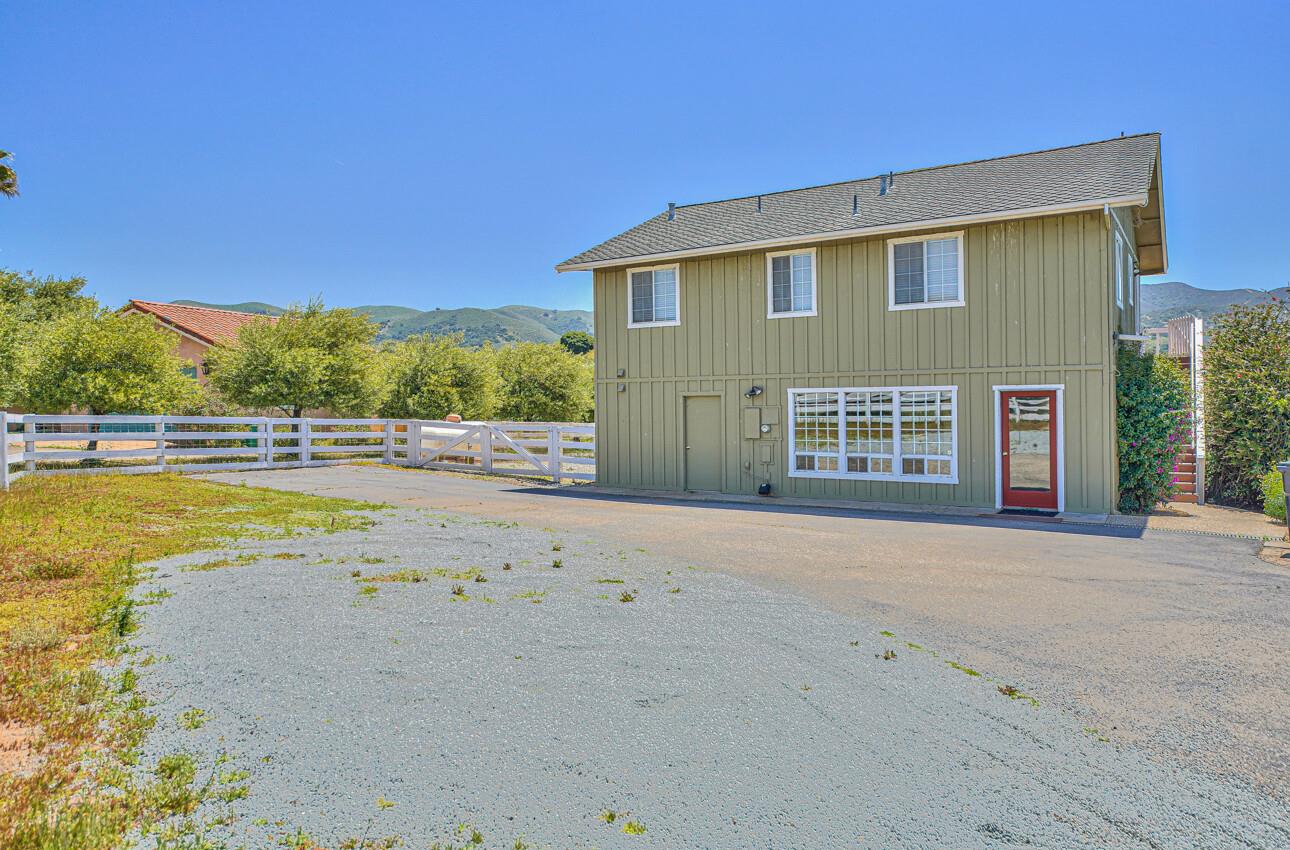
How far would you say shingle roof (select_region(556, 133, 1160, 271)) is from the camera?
512 inches

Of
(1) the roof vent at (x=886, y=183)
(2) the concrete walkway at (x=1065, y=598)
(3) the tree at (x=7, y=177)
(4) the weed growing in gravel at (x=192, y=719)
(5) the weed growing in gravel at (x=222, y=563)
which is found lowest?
(2) the concrete walkway at (x=1065, y=598)

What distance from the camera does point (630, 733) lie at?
3.68m

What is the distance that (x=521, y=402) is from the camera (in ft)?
111

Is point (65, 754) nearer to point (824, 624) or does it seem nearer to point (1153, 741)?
point (824, 624)

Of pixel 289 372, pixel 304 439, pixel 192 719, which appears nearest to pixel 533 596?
pixel 192 719

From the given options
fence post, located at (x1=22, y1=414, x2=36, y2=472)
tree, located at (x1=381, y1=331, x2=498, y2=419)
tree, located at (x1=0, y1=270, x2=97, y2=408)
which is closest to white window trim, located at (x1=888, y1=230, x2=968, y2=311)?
fence post, located at (x1=22, y1=414, x2=36, y2=472)

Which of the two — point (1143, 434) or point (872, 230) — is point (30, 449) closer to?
point (872, 230)

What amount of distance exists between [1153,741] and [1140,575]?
4.51 meters

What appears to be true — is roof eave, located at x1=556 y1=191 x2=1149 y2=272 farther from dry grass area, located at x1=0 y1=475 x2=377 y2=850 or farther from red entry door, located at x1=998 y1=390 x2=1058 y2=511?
dry grass area, located at x1=0 y1=475 x2=377 y2=850

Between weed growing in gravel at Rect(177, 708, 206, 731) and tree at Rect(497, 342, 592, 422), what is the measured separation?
29.5 metres

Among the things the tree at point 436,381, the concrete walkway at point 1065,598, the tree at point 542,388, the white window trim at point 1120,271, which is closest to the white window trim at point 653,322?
the concrete walkway at point 1065,598

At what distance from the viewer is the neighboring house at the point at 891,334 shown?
12586 millimetres

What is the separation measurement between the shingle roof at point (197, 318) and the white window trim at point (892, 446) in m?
26.2

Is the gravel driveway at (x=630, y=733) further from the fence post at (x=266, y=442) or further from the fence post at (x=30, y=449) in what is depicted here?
the fence post at (x=266, y=442)
